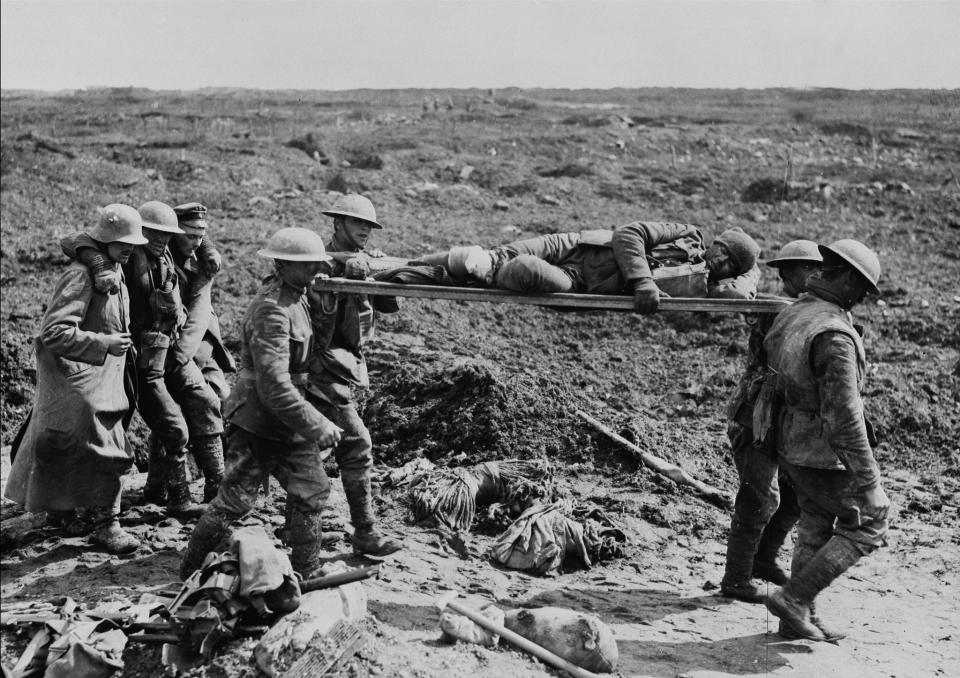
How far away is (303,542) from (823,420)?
8.81 feet

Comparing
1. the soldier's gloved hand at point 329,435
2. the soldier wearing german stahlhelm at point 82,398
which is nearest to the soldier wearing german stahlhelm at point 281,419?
the soldier's gloved hand at point 329,435

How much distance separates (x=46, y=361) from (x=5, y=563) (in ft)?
3.80

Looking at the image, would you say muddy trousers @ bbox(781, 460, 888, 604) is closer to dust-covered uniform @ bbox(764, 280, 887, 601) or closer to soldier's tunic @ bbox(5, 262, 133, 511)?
dust-covered uniform @ bbox(764, 280, 887, 601)

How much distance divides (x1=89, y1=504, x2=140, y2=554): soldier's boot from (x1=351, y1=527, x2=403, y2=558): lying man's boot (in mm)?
1269

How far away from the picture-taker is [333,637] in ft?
12.7

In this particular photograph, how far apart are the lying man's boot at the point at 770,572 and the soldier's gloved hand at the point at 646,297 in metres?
1.69

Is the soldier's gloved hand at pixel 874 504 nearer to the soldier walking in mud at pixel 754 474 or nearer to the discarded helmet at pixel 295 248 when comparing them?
the soldier walking in mud at pixel 754 474

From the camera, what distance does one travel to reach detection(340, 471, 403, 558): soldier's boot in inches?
204

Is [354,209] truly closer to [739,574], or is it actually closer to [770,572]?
[739,574]

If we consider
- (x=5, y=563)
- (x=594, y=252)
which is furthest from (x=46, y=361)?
(x=594, y=252)

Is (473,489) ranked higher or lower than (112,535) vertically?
higher

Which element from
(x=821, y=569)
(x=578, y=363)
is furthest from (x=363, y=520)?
(x=578, y=363)

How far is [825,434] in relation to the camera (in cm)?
443

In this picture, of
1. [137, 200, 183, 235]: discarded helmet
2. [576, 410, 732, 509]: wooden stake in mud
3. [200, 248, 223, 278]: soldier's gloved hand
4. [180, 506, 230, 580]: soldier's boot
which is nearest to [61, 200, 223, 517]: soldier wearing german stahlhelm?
[137, 200, 183, 235]: discarded helmet
